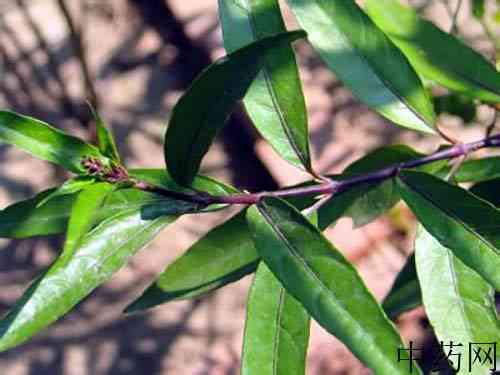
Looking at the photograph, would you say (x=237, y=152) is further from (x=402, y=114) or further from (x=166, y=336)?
(x=402, y=114)

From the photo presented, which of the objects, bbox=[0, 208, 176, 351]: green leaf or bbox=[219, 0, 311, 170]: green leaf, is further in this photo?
bbox=[219, 0, 311, 170]: green leaf

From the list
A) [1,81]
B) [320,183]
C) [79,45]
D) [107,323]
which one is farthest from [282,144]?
[1,81]

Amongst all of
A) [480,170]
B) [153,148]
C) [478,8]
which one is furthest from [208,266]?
[153,148]

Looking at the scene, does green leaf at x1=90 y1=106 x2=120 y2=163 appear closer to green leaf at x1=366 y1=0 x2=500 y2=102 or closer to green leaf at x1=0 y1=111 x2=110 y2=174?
green leaf at x1=0 y1=111 x2=110 y2=174

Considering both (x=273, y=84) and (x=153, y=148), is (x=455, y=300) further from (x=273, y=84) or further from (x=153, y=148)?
(x=153, y=148)

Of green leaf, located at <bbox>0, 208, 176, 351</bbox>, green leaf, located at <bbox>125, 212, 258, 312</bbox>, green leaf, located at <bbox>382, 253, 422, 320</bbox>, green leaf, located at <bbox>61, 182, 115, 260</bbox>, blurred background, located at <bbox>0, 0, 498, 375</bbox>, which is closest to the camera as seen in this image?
green leaf, located at <bbox>61, 182, 115, 260</bbox>

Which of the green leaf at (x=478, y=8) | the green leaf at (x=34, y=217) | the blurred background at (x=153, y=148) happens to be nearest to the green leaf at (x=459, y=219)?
the green leaf at (x=34, y=217)

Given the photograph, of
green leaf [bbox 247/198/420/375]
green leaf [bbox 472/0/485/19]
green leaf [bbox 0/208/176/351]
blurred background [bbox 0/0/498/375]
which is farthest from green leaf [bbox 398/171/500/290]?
blurred background [bbox 0/0/498/375]

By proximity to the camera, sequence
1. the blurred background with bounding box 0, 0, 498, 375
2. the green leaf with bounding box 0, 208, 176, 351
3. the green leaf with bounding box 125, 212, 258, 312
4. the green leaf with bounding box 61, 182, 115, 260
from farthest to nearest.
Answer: the blurred background with bounding box 0, 0, 498, 375 < the green leaf with bounding box 125, 212, 258, 312 < the green leaf with bounding box 0, 208, 176, 351 < the green leaf with bounding box 61, 182, 115, 260
